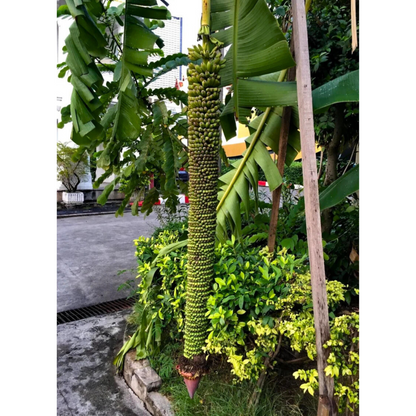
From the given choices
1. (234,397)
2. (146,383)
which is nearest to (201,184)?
(234,397)

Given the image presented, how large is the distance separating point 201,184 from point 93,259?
5.22m

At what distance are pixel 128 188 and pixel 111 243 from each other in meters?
4.24

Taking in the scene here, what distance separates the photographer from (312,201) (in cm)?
158

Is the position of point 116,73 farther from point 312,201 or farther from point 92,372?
point 92,372

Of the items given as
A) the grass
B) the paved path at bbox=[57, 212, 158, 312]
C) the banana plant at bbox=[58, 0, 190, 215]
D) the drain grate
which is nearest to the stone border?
the grass

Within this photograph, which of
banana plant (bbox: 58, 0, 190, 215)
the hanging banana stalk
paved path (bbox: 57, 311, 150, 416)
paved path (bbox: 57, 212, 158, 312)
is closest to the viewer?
the hanging banana stalk

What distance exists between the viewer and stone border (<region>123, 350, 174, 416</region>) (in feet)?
7.66

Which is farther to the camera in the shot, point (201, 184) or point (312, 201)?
point (201, 184)

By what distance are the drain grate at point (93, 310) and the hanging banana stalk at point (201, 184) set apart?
2.52 metres

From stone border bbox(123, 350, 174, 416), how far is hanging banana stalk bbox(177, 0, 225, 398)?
68 cm

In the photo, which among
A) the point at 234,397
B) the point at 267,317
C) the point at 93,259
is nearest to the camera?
the point at 267,317

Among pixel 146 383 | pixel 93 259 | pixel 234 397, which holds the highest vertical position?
pixel 93 259

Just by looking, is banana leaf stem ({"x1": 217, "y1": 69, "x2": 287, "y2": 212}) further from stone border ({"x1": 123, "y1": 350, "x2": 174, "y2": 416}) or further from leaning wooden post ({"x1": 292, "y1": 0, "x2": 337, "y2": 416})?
stone border ({"x1": 123, "y1": 350, "x2": 174, "y2": 416})

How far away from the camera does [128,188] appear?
12.5 ft
